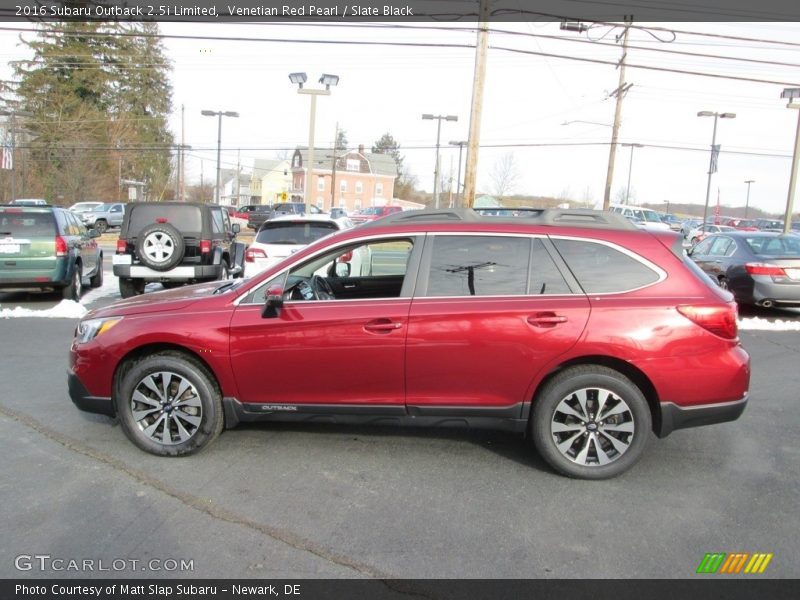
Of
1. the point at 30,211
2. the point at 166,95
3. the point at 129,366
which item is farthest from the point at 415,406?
the point at 166,95

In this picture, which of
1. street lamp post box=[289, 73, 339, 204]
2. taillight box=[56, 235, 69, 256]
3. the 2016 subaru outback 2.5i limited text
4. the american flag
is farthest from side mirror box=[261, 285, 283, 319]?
the american flag

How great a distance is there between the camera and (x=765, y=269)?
9.83 metres

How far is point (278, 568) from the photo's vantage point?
2.95 meters

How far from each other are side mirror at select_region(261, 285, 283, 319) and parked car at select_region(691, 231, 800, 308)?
886 cm

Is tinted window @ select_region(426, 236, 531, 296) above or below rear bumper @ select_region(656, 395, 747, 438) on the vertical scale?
above

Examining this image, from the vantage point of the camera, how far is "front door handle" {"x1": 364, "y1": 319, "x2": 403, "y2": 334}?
3967 millimetres

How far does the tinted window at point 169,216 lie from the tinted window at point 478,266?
26.2 ft

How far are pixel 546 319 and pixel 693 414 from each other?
113 cm

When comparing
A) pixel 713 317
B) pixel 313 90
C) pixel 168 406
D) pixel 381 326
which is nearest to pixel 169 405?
pixel 168 406

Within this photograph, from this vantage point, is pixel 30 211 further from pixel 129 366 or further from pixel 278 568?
pixel 278 568

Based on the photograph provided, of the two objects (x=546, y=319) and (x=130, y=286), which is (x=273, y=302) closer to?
(x=546, y=319)

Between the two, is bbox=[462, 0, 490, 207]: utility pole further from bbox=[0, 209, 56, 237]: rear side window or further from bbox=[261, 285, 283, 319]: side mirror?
bbox=[261, 285, 283, 319]: side mirror

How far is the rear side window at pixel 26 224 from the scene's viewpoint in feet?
33.8

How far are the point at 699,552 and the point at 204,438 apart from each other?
123 inches
